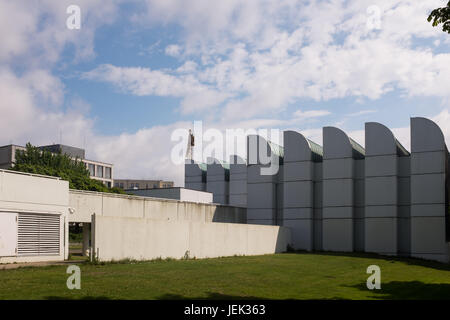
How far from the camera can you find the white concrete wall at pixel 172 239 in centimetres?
2622

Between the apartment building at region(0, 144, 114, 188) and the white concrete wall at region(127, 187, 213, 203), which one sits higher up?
the apartment building at region(0, 144, 114, 188)

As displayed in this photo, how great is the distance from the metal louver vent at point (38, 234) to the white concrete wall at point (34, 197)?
246 mm

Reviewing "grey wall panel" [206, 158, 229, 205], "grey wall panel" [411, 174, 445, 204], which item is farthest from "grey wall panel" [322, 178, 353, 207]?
"grey wall panel" [206, 158, 229, 205]

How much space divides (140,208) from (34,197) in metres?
13.3

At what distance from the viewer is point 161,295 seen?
49.6 feet

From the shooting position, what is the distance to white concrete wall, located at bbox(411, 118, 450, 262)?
42.8 metres

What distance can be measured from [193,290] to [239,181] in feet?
183

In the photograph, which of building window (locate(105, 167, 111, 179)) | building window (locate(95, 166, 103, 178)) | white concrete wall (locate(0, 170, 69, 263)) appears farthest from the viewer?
building window (locate(105, 167, 111, 179))

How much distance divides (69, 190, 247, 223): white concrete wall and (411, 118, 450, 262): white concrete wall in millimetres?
17892

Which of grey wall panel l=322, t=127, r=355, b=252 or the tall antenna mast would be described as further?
the tall antenna mast
